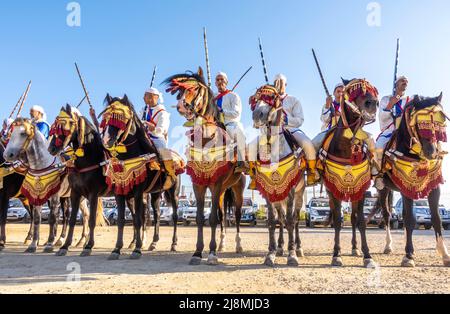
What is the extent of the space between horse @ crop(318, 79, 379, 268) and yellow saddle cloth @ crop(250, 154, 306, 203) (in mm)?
720

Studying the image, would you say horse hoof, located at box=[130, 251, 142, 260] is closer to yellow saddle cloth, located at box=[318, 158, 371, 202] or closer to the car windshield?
yellow saddle cloth, located at box=[318, 158, 371, 202]

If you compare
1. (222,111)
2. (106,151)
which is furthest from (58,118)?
(222,111)

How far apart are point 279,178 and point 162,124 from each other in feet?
Result: 12.0

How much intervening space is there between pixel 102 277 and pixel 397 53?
1041cm

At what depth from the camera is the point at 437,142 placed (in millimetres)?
7836

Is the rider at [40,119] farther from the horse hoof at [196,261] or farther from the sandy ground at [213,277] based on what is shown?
the horse hoof at [196,261]

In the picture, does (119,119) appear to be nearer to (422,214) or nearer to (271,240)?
(271,240)

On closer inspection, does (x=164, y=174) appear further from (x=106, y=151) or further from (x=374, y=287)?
(x=374, y=287)

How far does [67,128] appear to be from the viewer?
30.3 feet

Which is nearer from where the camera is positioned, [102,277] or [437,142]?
[102,277]

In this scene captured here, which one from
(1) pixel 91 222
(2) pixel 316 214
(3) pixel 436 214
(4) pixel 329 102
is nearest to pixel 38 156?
(1) pixel 91 222

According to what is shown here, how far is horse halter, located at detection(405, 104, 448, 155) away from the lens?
7.45 meters

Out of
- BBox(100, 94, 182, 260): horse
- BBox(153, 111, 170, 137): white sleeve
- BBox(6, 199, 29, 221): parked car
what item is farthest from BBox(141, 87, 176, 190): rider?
BBox(6, 199, 29, 221): parked car

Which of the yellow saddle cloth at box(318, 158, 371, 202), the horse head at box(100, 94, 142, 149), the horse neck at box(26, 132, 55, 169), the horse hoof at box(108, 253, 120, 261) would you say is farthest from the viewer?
the horse neck at box(26, 132, 55, 169)
